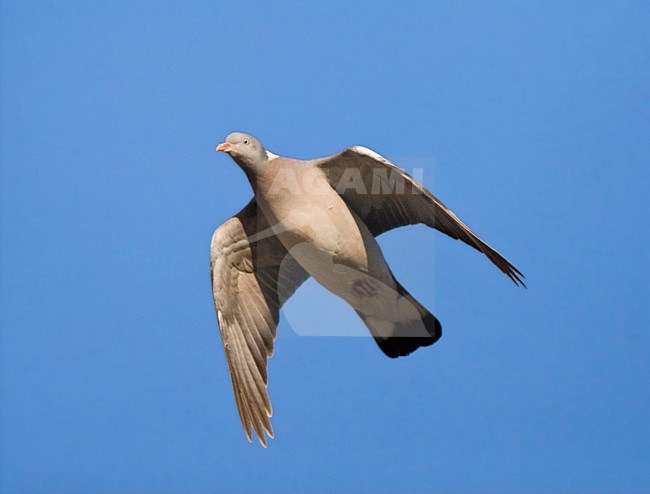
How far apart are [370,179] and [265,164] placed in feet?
2.14

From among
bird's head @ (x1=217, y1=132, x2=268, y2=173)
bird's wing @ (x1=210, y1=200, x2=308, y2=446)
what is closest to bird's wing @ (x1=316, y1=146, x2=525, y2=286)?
bird's head @ (x1=217, y1=132, x2=268, y2=173)

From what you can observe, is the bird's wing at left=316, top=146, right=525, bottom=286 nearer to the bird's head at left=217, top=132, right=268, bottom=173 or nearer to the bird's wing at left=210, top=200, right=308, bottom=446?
the bird's head at left=217, top=132, right=268, bottom=173

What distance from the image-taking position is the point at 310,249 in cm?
695

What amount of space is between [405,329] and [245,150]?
1.61 m

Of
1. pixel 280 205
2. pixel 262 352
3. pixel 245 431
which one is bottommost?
pixel 245 431

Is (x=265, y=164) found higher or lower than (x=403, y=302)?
higher

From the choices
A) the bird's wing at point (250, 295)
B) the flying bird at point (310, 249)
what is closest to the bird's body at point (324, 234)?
the flying bird at point (310, 249)

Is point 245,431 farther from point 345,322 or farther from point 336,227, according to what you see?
point 336,227

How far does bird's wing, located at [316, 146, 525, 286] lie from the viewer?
253 inches

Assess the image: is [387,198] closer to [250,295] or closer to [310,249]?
[310,249]

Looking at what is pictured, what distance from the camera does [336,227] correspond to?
6941 mm

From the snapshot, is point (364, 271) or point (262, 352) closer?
point (364, 271)

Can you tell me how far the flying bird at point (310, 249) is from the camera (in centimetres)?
687

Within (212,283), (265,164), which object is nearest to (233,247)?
(212,283)
